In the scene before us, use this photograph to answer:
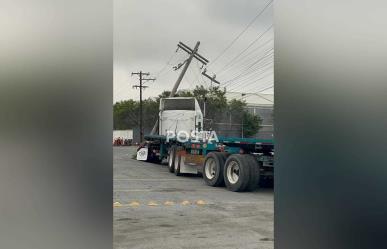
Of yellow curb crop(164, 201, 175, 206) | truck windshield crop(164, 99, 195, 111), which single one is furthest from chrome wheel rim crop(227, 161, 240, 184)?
truck windshield crop(164, 99, 195, 111)

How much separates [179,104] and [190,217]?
36.8 feet

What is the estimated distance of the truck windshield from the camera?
59.6 ft

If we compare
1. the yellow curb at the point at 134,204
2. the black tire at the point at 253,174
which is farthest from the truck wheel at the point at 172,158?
the yellow curb at the point at 134,204

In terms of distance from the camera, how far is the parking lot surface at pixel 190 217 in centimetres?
592

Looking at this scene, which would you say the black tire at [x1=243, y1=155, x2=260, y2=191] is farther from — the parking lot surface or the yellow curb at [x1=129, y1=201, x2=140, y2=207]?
the yellow curb at [x1=129, y1=201, x2=140, y2=207]

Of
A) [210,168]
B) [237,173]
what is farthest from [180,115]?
[237,173]

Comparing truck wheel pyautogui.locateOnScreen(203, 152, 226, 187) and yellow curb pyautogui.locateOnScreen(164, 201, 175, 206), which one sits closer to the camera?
→ yellow curb pyautogui.locateOnScreen(164, 201, 175, 206)

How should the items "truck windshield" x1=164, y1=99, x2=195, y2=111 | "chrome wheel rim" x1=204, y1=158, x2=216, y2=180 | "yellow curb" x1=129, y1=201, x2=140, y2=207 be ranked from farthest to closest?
1. "truck windshield" x1=164, y1=99, x2=195, y2=111
2. "chrome wheel rim" x1=204, y1=158, x2=216, y2=180
3. "yellow curb" x1=129, y1=201, x2=140, y2=207

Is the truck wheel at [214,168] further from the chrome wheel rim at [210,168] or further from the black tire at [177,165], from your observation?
the black tire at [177,165]

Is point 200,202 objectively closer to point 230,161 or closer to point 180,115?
point 230,161

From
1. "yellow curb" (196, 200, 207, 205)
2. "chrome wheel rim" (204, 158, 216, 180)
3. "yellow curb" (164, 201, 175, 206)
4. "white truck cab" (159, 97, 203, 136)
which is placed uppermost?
"white truck cab" (159, 97, 203, 136)
